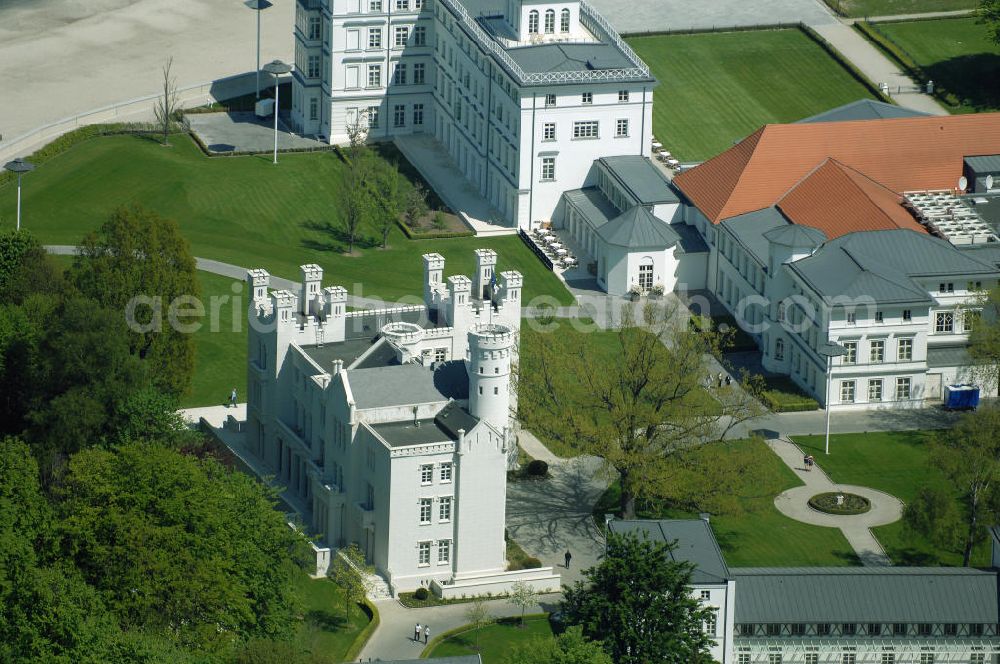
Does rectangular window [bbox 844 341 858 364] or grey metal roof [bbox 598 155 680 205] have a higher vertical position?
grey metal roof [bbox 598 155 680 205]

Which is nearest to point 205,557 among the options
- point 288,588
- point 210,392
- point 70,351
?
point 288,588

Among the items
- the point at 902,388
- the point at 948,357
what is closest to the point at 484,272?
the point at 902,388

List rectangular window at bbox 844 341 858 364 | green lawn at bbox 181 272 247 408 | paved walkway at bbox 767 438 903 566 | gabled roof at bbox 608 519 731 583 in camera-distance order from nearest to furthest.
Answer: gabled roof at bbox 608 519 731 583 < paved walkway at bbox 767 438 903 566 < rectangular window at bbox 844 341 858 364 < green lawn at bbox 181 272 247 408

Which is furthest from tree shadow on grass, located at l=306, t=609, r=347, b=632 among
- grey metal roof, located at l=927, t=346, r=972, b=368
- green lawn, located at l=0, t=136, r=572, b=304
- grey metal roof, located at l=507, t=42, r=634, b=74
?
grey metal roof, located at l=507, t=42, r=634, b=74

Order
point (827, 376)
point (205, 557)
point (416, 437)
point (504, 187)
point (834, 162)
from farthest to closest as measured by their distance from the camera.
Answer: point (504, 187) → point (834, 162) → point (827, 376) → point (416, 437) → point (205, 557)

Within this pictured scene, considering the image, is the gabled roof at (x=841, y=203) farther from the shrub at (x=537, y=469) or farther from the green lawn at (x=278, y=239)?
the shrub at (x=537, y=469)

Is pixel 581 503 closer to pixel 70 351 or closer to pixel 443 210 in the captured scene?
pixel 70 351

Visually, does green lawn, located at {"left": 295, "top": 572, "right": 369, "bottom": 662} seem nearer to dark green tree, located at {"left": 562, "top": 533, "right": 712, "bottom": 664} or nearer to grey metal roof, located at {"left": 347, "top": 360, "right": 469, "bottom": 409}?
grey metal roof, located at {"left": 347, "top": 360, "right": 469, "bottom": 409}
